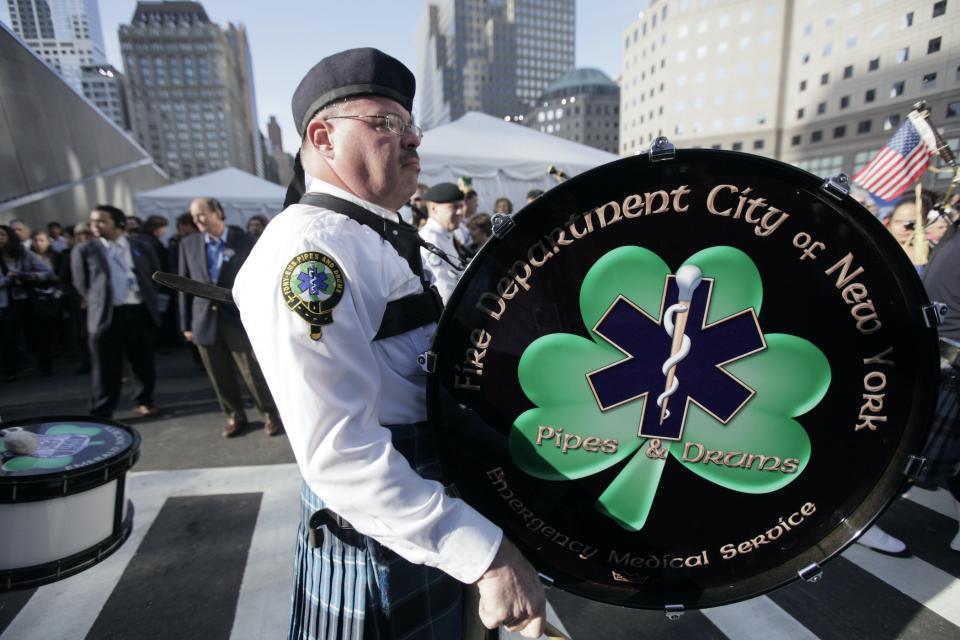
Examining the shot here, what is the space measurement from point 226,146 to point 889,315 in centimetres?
12761

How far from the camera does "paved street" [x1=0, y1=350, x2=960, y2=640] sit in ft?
7.54

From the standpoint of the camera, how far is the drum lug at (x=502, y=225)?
92 centimetres

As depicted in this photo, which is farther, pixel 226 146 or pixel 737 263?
pixel 226 146

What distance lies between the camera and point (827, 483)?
102 cm

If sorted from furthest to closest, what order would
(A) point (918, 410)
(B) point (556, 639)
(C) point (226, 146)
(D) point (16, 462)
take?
(C) point (226, 146)
(D) point (16, 462)
(B) point (556, 639)
(A) point (918, 410)

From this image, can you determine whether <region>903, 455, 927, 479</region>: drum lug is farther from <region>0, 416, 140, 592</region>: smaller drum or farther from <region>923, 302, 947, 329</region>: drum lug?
<region>0, 416, 140, 592</region>: smaller drum

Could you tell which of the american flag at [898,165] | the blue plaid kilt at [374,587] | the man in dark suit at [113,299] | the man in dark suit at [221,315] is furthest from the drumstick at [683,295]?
the american flag at [898,165]

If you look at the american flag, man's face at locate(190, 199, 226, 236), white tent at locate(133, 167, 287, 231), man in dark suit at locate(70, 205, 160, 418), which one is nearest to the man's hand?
man's face at locate(190, 199, 226, 236)

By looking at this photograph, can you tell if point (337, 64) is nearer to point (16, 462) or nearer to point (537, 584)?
point (537, 584)

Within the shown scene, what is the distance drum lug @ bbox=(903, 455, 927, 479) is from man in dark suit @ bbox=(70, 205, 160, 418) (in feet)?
18.8

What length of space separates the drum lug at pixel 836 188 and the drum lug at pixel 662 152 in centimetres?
27

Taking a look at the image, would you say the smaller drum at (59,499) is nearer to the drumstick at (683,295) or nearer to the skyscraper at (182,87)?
the drumstick at (683,295)

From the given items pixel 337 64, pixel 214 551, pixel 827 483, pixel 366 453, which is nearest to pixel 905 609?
pixel 827 483

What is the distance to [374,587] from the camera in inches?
44.1
